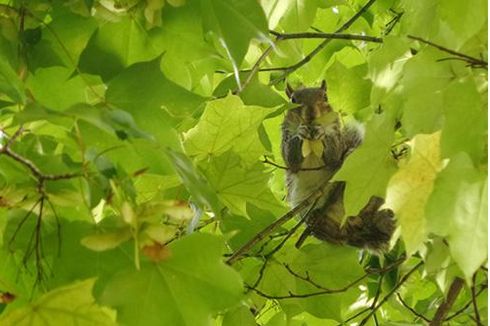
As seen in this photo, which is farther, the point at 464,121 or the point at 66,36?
the point at 66,36

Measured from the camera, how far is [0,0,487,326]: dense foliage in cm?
82

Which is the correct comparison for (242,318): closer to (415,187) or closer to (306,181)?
(415,187)

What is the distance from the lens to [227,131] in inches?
49.4

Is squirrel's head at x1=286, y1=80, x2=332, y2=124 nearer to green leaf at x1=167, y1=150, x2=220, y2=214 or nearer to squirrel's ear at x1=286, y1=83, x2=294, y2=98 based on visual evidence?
squirrel's ear at x1=286, y1=83, x2=294, y2=98

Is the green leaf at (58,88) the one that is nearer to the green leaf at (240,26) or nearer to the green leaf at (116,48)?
the green leaf at (116,48)

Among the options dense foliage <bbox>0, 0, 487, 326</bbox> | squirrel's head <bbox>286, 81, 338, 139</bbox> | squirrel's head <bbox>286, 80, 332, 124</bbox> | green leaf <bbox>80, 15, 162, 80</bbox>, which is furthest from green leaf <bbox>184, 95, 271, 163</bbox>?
squirrel's head <bbox>286, 80, 332, 124</bbox>

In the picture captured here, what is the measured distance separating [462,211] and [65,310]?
41 centimetres

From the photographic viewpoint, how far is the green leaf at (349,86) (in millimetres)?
1578

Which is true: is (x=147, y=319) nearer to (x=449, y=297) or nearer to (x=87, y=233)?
(x=87, y=233)

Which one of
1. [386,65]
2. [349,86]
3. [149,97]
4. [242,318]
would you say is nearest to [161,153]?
[149,97]

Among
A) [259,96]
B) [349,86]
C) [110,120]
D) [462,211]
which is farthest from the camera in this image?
[349,86]

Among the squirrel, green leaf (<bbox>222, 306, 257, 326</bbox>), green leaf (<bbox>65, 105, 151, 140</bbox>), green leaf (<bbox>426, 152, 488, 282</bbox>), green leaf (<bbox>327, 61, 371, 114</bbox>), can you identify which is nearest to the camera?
green leaf (<bbox>65, 105, 151, 140</bbox>)

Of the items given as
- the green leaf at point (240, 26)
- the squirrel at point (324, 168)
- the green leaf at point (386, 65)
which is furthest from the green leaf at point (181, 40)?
the squirrel at point (324, 168)

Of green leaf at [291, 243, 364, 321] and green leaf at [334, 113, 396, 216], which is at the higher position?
green leaf at [334, 113, 396, 216]
